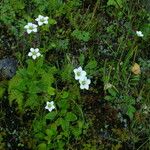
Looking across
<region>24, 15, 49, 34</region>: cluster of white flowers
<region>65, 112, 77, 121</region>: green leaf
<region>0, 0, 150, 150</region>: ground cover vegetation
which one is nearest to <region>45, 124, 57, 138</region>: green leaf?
<region>0, 0, 150, 150</region>: ground cover vegetation

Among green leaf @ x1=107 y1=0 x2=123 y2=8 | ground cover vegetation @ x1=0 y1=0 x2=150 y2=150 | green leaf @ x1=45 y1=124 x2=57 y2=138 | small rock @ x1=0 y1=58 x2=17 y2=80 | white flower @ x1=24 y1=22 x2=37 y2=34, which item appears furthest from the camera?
green leaf @ x1=107 y1=0 x2=123 y2=8

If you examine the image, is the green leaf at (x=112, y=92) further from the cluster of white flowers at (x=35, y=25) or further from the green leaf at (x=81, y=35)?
the cluster of white flowers at (x=35, y=25)

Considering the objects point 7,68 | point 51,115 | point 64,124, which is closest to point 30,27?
point 7,68

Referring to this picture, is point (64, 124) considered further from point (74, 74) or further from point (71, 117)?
point (74, 74)

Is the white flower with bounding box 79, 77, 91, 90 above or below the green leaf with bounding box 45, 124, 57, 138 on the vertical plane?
above

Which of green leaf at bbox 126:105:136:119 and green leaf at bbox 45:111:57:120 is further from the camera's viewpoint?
green leaf at bbox 126:105:136:119

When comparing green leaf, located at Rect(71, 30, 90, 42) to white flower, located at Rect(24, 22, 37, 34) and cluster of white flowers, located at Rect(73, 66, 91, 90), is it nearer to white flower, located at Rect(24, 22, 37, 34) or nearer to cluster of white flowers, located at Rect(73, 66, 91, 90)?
white flower, located at Rect(24, 22, 37, 34)

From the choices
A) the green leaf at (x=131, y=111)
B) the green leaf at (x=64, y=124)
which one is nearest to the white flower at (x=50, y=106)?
the green leaf at (x=64, y=124)

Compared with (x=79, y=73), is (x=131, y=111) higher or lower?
lower
